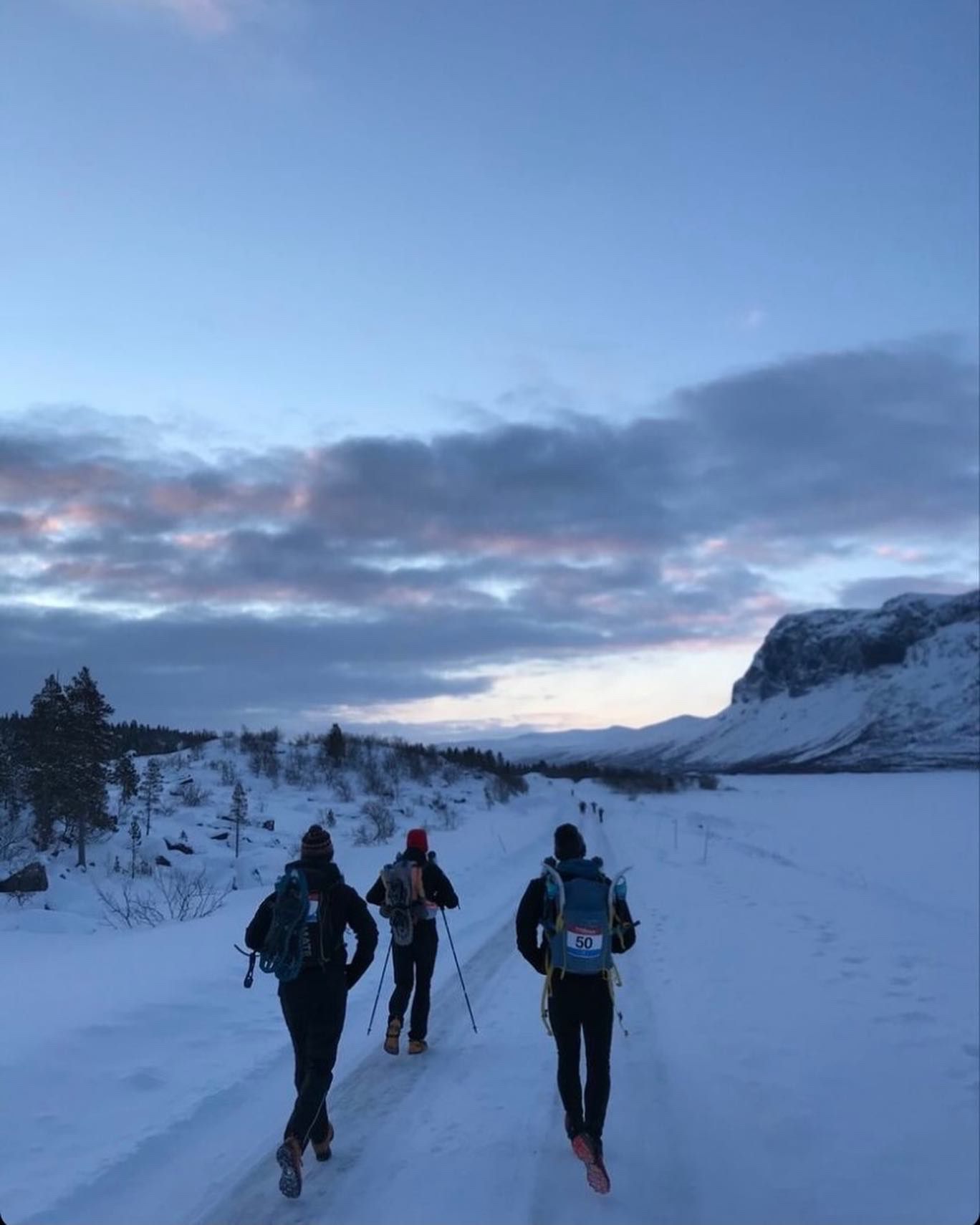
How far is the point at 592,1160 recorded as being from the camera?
18.7 feet

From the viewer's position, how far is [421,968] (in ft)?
29.1

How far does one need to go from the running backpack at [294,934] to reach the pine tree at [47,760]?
2504cm

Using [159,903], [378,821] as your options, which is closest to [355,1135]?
[159,903]

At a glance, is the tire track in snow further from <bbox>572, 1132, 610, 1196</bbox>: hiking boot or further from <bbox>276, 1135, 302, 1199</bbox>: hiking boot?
<bbox>572, 1132, 610, 1196</bbox>: hiking boot

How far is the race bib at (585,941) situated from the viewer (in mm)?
6016

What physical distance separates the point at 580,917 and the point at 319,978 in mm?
1830

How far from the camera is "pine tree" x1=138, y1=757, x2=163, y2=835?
108ft

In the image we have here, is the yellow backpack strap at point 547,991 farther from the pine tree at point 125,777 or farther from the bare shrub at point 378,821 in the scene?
the pine tree at point 125,777

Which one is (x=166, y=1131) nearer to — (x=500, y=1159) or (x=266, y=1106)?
(x=266, y=1106)

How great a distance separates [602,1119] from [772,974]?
6.90 m

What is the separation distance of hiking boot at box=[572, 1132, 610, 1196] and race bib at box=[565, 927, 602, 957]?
3.69ft

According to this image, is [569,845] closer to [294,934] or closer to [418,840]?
[294,934]

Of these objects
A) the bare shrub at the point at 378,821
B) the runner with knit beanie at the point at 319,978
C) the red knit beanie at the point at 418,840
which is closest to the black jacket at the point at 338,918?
the runner with knit beanie at the point at 319,978

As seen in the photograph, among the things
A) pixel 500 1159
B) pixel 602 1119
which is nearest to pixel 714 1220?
pixel 602 1119
